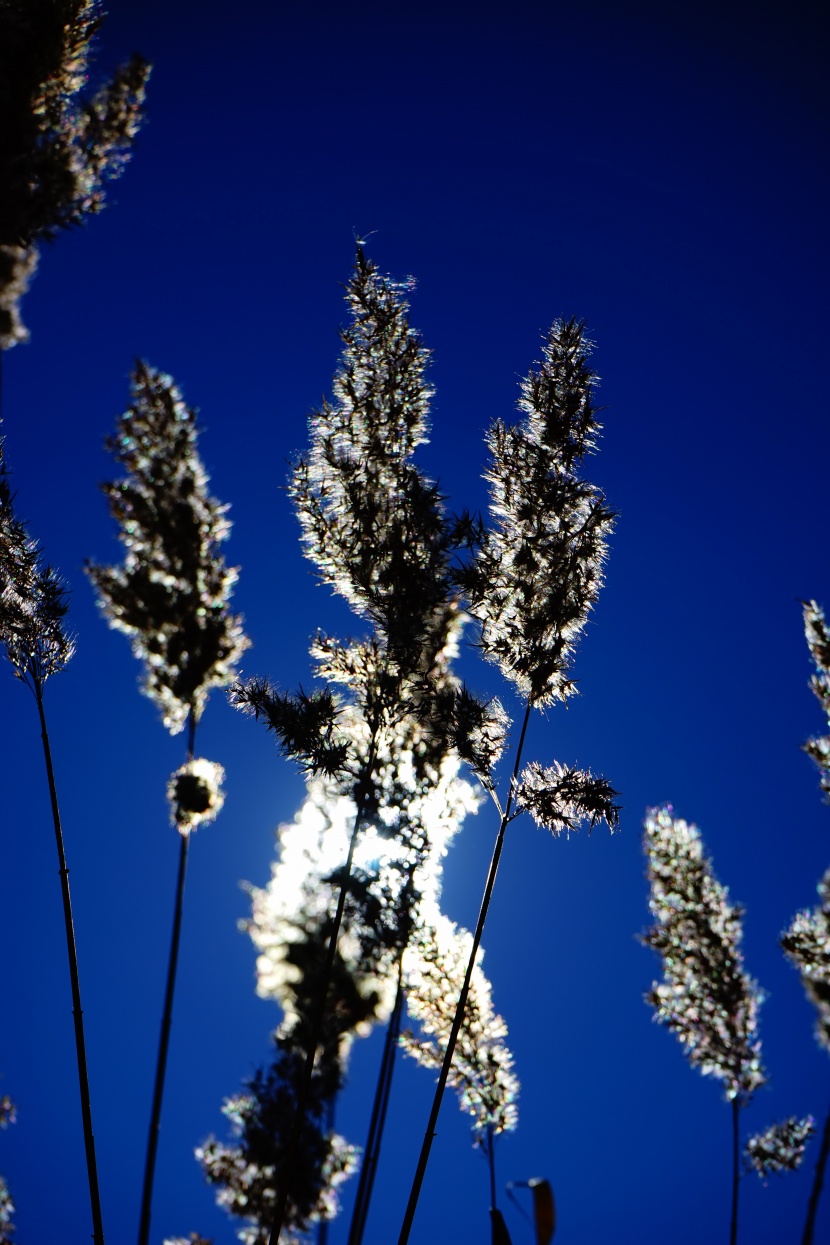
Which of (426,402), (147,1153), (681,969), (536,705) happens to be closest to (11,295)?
(426,402)

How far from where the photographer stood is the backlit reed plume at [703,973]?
19.6 ft

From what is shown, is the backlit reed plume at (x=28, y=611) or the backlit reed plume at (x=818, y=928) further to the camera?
the backlit reed plume at (x=818, y=928)

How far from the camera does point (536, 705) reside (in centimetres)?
386

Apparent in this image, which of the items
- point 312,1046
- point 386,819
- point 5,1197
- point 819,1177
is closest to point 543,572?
point 386,819

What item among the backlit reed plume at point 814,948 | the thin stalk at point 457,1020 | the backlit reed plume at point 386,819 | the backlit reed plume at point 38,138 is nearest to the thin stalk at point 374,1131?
the backlit reed plume at point 386,819

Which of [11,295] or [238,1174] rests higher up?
[11,295]

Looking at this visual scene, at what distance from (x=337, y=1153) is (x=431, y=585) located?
801 centimetres

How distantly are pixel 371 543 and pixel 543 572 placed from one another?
3.16 ft

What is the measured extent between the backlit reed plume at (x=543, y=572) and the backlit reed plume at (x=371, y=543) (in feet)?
0.85

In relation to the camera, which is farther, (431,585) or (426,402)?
(426,402)

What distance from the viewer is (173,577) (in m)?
4.37

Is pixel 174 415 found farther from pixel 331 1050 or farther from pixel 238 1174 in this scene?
pixel 238 1174

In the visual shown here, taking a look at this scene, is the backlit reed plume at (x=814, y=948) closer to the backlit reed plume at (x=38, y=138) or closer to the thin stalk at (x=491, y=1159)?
the thin stalk at (x=491, y=1159)

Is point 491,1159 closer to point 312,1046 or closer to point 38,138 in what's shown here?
point 312,1046
